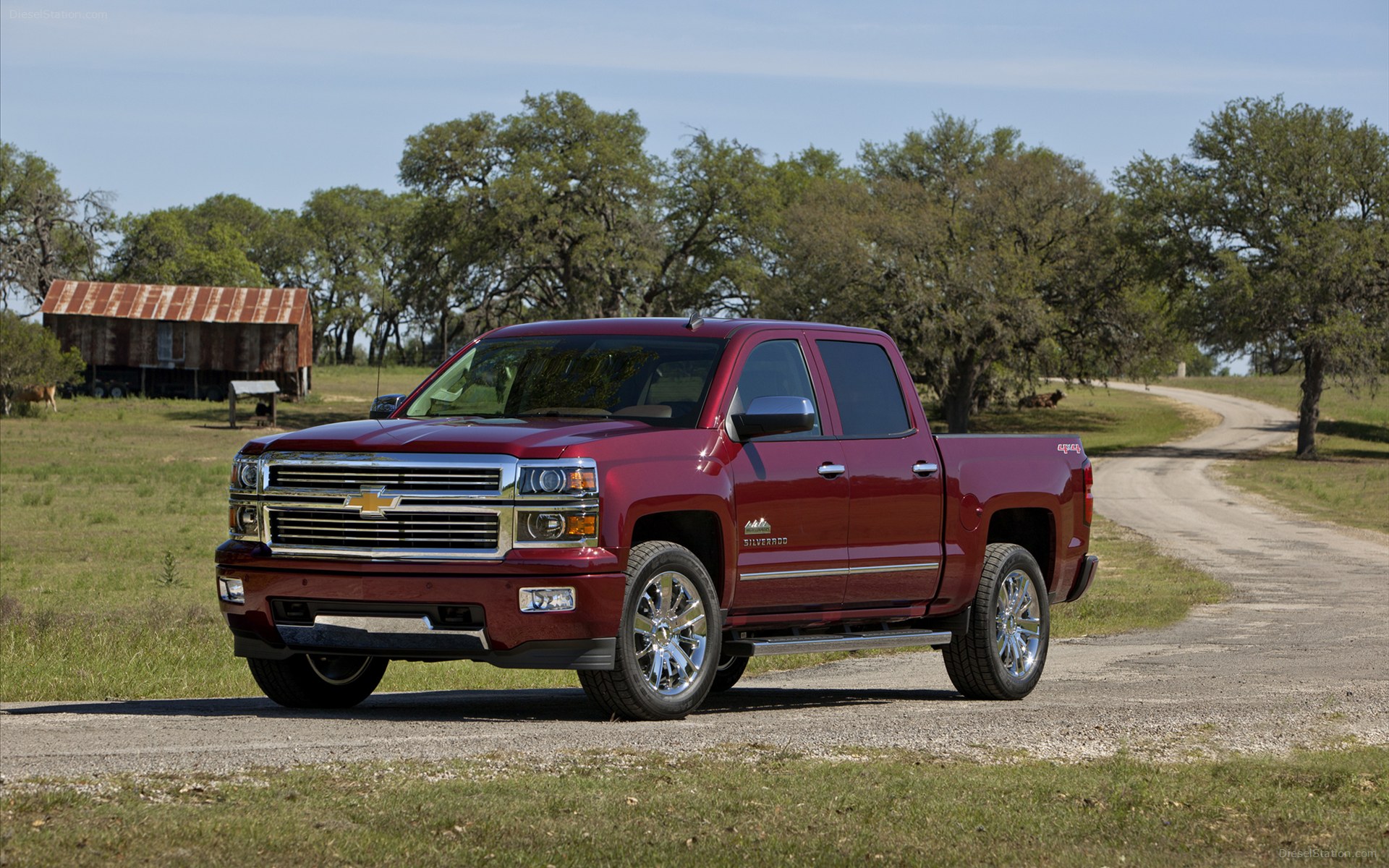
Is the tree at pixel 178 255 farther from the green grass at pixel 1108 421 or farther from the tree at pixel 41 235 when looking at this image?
the green grass at pixel 1108 421

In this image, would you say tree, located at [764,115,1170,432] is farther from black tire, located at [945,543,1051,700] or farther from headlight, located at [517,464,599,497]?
headlight, located at [517,464,599,497]

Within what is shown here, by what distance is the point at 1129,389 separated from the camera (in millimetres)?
96188

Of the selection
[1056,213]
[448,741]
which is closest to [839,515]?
[448,741]

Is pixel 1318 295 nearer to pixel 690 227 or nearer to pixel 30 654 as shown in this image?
pixel 690 227

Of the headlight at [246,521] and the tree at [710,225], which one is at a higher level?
the tree at [710,225]

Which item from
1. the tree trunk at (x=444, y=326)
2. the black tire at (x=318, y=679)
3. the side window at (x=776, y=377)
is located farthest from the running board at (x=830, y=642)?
the tree trunk at (x=444, y=326)

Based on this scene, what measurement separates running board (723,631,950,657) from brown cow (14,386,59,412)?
64452 millimetres

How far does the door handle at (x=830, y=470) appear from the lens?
29.4 feet

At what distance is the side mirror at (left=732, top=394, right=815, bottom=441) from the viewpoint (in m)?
8.43

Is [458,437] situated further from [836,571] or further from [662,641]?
[836,571]

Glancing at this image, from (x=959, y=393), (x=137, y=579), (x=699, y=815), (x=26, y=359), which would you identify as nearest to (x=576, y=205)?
(x=959, y=393)

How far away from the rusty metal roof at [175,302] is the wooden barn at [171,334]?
0.04 m

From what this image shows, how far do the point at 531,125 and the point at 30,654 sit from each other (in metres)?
56.0

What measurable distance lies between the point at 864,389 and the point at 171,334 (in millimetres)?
73980
